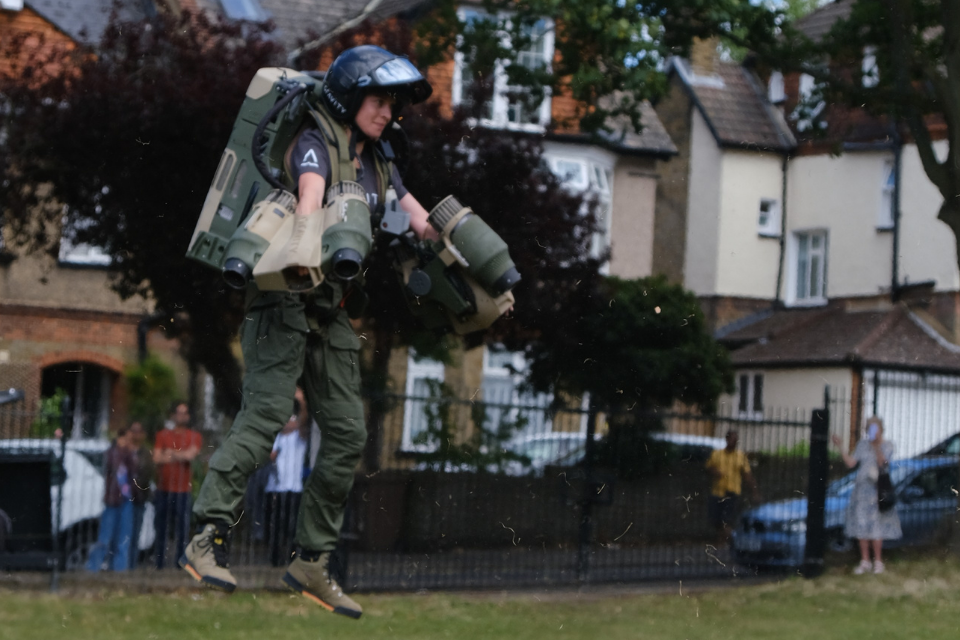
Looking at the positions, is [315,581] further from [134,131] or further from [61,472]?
[134,131]

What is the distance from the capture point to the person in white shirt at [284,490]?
448 inches

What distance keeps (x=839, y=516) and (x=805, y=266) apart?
17239mm

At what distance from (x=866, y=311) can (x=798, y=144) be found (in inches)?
169

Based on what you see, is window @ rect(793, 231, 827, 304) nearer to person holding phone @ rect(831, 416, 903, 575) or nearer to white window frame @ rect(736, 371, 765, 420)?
white window frame @ rect(736, 371, 765, 420)

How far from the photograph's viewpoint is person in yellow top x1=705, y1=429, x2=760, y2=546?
13.8 m

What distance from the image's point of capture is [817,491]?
13.6 metres

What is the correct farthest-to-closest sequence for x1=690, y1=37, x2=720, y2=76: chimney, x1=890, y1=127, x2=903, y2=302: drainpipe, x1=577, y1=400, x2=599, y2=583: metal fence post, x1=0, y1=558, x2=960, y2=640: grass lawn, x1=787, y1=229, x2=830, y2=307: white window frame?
x1=690, y1=37, x2=720, y2=76: chimney, x1=787, y1=229, x2=830, y2=307: white window frame, x1=890, y1=127, x2=903, y2=302: drainpipe, x1=577, y1=400, x2=599, y2=583: metal fence post, x1=0, y1=558, x2=960, y2=640: grass lawn

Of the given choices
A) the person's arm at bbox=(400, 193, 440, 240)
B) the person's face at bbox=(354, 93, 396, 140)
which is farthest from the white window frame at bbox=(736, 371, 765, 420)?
the person's face at bbox=(354, 93, 396, 140)

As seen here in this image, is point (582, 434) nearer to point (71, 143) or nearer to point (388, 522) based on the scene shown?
point (388, 522)

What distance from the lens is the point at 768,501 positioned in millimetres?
13953

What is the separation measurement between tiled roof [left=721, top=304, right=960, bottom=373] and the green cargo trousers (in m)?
19.9

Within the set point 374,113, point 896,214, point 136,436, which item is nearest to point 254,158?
point 374,113

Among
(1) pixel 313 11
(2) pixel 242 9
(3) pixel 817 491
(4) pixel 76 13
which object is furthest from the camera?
(1) pixel 313 11

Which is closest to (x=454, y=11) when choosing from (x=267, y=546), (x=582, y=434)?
(x=582, y=434)
